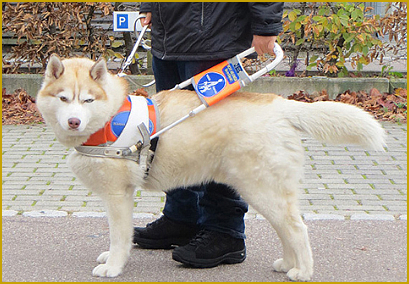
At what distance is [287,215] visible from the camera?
3412mm

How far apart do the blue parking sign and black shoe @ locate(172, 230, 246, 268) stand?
307 cm

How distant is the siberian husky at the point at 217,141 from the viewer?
3326mm

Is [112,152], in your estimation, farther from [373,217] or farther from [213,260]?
[373,217]

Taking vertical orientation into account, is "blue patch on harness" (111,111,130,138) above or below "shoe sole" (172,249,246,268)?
above

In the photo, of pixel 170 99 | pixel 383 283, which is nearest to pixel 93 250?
pixel 170 99

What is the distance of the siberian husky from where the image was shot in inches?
131

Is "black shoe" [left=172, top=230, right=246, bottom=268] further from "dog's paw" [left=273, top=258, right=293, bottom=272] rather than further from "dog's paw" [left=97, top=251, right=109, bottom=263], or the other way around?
"dog's paw" [left=97, top=251, right=109, bottom=263]

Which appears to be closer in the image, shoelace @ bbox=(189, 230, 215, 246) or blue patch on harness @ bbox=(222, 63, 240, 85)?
blue patch on harness @ bbox=(222, 63, 240, 85)

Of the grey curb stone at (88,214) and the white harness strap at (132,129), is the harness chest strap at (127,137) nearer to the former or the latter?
the white harness strap at (132,129)

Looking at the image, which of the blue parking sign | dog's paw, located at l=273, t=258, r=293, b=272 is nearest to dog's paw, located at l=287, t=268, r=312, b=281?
dog's paw, located at l=273, t=258, r=293, b=272

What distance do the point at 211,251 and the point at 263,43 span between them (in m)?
1.34

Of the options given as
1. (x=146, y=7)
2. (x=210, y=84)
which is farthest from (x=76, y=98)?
(x=146, y=7)

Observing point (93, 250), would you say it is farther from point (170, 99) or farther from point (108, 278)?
point (170, 99)

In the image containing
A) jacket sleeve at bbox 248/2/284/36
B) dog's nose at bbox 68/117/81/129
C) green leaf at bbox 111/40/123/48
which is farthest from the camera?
green leaf at bbox 111/40/123/48
